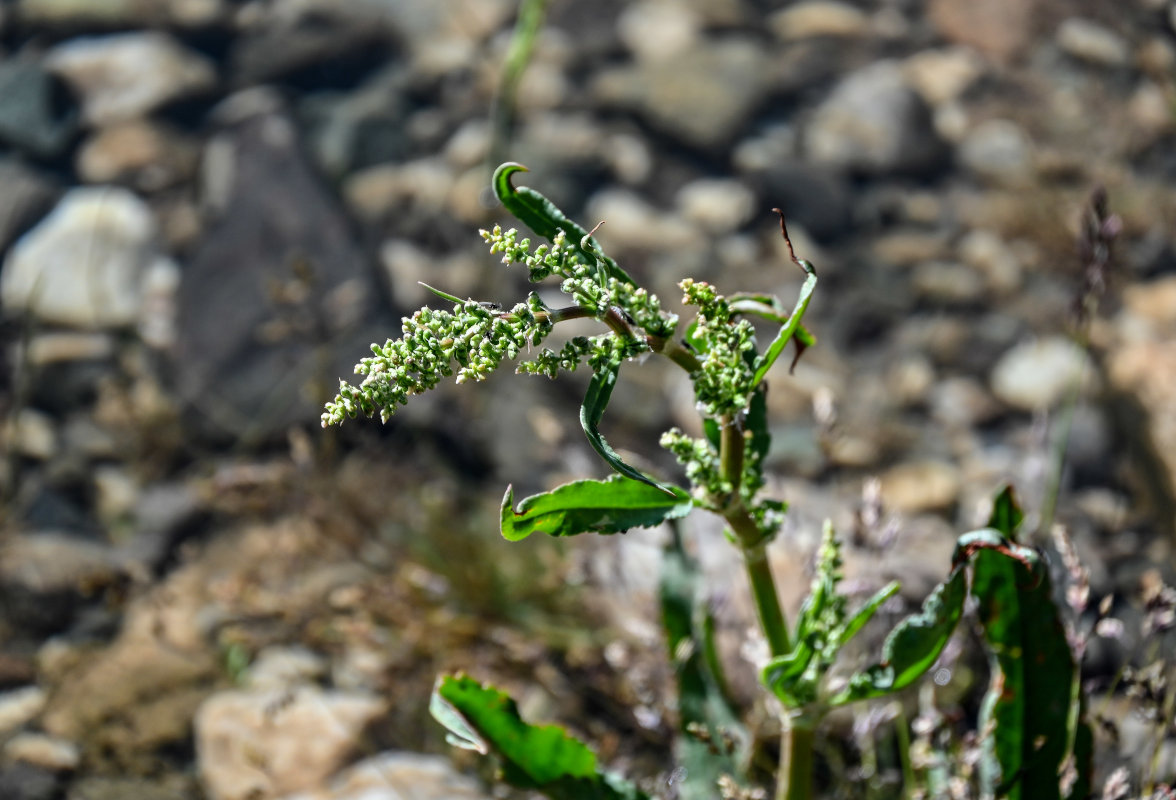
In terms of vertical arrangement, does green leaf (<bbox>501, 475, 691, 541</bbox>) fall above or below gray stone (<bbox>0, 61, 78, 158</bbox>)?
below

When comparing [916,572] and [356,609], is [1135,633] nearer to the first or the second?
[916,572]

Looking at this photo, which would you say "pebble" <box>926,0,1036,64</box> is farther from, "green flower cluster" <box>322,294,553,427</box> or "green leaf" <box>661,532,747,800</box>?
"green flower cluster" <box>322,294,553,427</box>

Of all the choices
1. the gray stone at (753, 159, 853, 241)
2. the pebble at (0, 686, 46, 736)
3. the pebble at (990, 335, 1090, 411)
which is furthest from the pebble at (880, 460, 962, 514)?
the pebble at (0, 686, 46, 736)

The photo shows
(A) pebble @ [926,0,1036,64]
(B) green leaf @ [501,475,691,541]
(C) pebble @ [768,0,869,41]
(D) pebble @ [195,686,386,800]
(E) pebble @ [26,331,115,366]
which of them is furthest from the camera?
(C) pebble @ [768,0,869,41]

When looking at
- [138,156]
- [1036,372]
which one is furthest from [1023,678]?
[138,156]

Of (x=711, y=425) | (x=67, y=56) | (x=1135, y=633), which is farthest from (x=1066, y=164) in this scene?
(x=67, y=56)

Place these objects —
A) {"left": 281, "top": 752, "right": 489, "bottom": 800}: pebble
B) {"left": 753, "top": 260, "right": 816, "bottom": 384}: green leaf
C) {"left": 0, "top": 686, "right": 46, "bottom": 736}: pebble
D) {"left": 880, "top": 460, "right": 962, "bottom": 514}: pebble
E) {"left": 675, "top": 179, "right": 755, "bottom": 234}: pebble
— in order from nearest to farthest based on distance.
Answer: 1. {"left": 753, "top": 260, "right": 816, "bottom": 384}: green leaf
2. {"left": 281, "top": 752, "right": 489, "bottom": 800}: pebble
3. {"left": 0, "top": 686, "right": 46, "bottom": 736}: pebble
4. {"left": 880, "top": 460, "right": 962, "bottom": 514}: pebble
5. {"left": 675, "top": 179, "right": 755, "bottom": 234}: pebble
